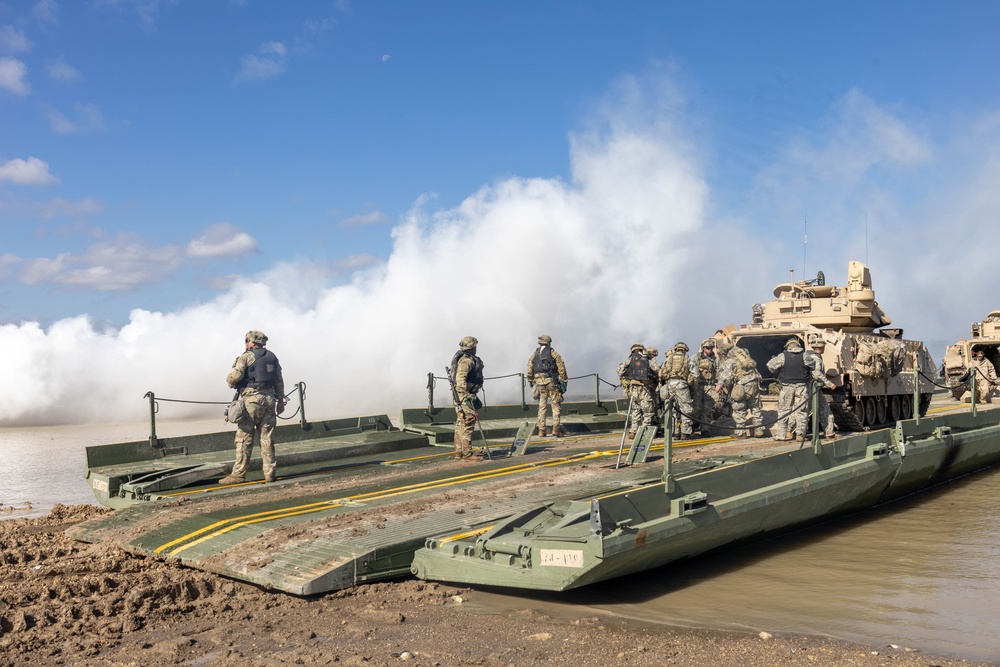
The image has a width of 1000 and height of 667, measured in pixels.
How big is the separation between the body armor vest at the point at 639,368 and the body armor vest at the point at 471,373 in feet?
7.73

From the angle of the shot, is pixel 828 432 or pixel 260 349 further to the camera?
pixel 828 432

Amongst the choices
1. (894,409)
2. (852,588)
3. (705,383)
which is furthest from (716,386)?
(852,588)

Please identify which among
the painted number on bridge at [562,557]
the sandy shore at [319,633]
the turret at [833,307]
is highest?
the turret at [833,307]

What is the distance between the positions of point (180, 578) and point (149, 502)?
2.65 metres

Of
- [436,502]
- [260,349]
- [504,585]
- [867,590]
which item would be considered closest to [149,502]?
[260,349]

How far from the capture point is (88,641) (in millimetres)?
5672

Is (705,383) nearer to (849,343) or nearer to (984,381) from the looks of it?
(849,343)

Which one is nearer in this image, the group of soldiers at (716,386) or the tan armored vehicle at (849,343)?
the group of soldiers at (716,386)

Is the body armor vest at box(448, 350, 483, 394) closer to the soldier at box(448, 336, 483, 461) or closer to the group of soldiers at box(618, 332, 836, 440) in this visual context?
the soldier at box(448, 336, 483, 461)

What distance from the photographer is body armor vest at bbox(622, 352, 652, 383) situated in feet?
41.8

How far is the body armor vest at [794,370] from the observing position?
12.2 metres

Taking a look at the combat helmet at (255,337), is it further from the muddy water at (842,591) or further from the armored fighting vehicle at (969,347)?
the armored fighting vehicle at (969,347)

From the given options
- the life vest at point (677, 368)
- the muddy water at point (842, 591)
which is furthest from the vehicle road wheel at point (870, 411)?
the muddy water at point (842, 591)

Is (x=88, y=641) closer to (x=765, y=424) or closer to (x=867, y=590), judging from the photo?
(x=867, y=590)
